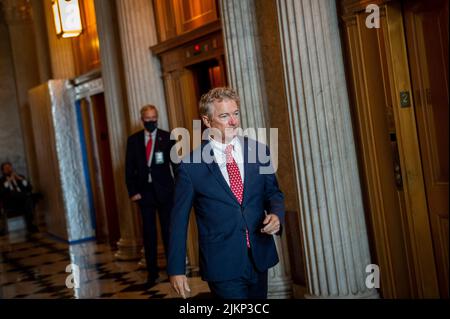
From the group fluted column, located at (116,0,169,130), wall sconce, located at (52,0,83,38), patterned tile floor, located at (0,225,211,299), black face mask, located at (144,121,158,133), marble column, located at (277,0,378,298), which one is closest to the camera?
marble column, located at (277,0,378,298)

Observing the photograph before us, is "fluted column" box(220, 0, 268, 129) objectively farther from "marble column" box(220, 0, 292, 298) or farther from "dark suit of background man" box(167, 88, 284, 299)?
"dark suit of background man" box(167, 88, 284, 299)

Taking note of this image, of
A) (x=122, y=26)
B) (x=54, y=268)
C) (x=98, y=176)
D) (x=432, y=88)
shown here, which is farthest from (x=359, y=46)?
(x=98, y=176)

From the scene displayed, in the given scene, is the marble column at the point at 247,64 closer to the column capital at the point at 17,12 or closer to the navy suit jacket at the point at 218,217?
the navy suit jacket at the point at 218,217

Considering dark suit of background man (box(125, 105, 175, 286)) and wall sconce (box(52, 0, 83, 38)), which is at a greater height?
wall sconce (box(52, 0, 83, 38))

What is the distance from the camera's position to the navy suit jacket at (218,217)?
11.6ft

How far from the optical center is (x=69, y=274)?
28.9 feet

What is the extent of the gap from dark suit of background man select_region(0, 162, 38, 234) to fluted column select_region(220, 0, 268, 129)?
9.47 m

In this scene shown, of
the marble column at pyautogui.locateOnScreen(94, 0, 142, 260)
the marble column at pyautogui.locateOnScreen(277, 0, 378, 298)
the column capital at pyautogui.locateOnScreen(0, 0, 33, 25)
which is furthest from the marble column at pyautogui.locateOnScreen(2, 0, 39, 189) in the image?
the marble column at pyautogui.locateOnScreen(277, 0, 378, 298)

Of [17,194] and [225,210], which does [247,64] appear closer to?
[225,210]

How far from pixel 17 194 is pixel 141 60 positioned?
289 inches

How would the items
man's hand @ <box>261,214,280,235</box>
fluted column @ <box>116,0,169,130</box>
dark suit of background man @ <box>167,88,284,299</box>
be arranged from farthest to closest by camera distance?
fluted column @ <box>116,0,169,130</box> → dark suit of background man @ <box>167,88,284,299</box> → man's hand @ <box>261,214,280,235</box>

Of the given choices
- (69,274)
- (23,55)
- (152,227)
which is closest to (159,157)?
(152,227)

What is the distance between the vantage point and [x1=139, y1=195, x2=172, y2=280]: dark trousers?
7398mm

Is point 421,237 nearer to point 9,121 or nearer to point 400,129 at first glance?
point 400,129
